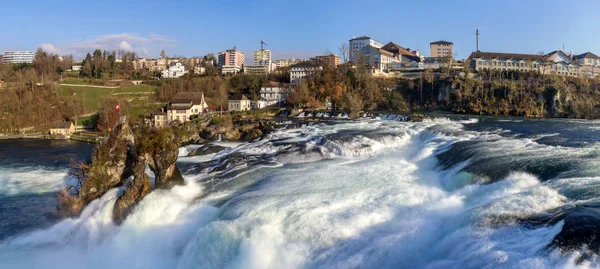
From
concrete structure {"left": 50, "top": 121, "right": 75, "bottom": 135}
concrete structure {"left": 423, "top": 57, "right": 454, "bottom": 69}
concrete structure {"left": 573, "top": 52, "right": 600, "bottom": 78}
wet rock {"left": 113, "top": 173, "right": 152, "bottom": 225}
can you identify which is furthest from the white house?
concrete structure {"left": 573, "top": 52, "right": 600, "bottom": 78}

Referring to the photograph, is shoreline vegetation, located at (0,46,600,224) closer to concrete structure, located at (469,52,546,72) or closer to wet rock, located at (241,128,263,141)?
wet rock, located at (241,128,263,141)

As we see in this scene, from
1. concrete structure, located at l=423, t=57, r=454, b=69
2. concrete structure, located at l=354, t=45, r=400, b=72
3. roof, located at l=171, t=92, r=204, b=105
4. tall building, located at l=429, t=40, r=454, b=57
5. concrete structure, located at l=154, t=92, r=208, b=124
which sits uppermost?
tall building, located at l=429, t=40, r=454, b=57

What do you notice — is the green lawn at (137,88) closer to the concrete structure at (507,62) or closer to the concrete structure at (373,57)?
the concrete structure at (373,57)

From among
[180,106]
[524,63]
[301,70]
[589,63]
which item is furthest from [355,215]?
[589,63]

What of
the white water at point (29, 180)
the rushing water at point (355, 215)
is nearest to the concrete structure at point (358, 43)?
the rushing water at point (355, 215)

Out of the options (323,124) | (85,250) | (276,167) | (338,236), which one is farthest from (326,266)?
(323,124)

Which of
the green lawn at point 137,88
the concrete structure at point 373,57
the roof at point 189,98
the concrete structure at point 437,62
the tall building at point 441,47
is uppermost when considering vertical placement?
the tall building at point 441,47
